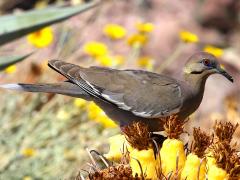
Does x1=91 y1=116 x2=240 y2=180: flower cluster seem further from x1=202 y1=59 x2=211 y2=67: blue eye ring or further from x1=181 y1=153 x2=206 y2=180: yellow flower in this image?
x1=202 y1=59 x2=211 y2=67: blue eye ring

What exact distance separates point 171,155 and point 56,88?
1.57 m

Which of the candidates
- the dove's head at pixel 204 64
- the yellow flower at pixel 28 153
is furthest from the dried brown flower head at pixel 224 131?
the yellow flower at pixel 28 153

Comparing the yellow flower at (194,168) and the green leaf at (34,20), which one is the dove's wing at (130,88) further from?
the yellow flower at (194,168)

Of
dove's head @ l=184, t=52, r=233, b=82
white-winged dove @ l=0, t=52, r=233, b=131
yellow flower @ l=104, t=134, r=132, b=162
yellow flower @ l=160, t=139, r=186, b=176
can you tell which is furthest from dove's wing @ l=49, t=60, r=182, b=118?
yellow flower @ l=160, t=139, r=186, b=176

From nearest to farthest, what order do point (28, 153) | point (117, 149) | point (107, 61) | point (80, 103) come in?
point (117, 149) → point (28, 153) → point (80, 103) → point (107, 61)

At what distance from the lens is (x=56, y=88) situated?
4039 millimetres

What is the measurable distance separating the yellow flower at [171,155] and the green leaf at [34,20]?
59.9 inches

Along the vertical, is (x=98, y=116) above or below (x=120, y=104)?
below

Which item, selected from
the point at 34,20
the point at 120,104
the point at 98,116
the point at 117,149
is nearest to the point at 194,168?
the point at 117,149

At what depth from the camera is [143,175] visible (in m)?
2.45

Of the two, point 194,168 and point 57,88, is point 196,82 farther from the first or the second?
point 194,168

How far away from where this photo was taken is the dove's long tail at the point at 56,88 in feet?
12.5

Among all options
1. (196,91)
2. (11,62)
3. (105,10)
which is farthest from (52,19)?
(105,10)

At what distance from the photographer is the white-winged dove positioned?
3.93 metres
